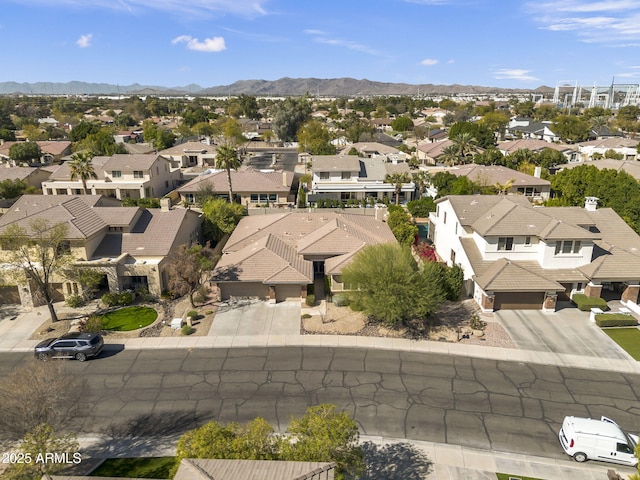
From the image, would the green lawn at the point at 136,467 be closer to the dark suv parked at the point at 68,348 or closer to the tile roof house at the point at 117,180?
the dark suv parked at the point at 68,348

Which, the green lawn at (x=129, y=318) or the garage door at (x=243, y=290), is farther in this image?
the garage door at (x=243, y=290)

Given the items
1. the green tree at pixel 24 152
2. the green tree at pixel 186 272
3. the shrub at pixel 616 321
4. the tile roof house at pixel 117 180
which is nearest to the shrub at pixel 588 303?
the shrub at pixel 616 321

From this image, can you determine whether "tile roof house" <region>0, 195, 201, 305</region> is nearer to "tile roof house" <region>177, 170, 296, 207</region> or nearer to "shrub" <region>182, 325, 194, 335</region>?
"shrub" <region>182, 325, 194, 335</region>

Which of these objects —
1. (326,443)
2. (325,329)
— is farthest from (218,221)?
(326,443)

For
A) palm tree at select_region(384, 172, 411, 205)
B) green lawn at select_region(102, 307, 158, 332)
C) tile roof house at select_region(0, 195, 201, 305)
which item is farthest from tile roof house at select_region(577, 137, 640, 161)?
green lawn at select_region(102, 307, 158, 332)

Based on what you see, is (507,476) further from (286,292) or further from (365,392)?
(286,292)
